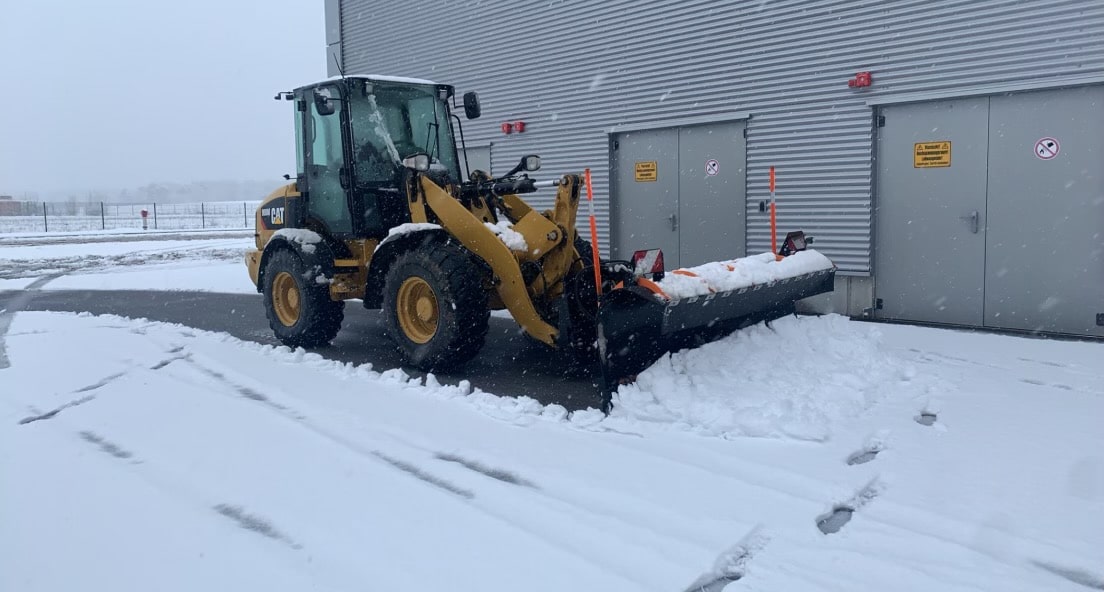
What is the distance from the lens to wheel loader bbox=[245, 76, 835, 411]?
6.32 m

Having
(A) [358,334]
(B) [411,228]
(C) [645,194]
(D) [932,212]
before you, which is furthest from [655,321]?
(C) [645,194]

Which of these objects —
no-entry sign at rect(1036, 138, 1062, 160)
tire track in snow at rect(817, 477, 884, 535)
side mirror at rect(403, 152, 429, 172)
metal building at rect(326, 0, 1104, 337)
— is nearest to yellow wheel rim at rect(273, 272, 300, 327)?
side mirror at rect(403, 152, 429, 172)

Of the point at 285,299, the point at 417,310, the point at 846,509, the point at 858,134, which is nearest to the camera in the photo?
the point at 846,509

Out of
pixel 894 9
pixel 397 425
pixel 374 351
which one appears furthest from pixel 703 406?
pixel 894 9

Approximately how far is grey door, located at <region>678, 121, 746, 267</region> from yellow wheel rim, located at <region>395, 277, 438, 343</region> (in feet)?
17.8

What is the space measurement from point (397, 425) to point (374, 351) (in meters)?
3.02

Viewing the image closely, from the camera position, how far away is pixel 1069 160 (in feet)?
28.7

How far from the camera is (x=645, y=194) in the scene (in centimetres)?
1258

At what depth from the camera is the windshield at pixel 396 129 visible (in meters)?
8.29

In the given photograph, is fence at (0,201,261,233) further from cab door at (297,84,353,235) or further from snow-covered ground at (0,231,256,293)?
cab door at (297,84,353,235)

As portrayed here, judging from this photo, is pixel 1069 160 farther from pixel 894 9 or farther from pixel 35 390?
pixel 35 390

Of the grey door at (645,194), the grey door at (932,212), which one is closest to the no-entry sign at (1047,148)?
the grey door at (932,212)

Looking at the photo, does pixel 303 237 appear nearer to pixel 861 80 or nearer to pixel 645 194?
pixel 645 194

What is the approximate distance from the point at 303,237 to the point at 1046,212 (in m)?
7.74
